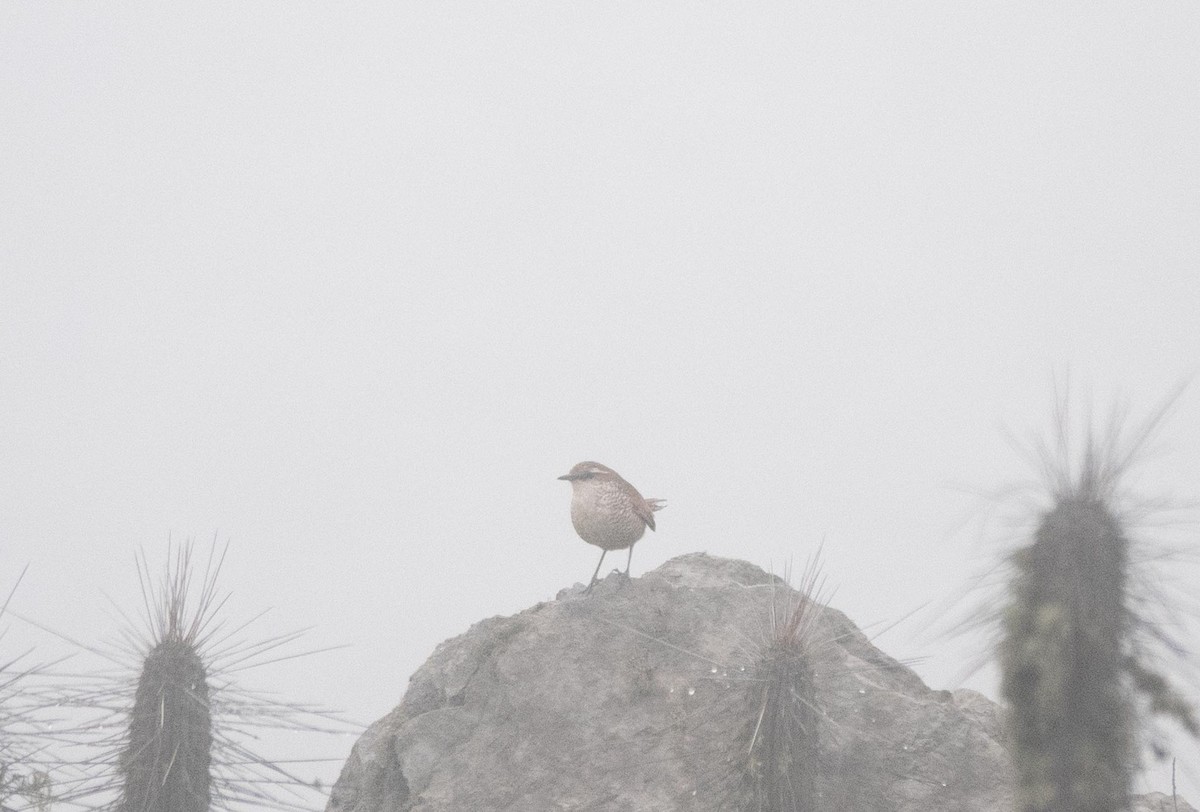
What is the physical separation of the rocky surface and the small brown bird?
0.34 meters

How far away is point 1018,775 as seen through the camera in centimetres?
559

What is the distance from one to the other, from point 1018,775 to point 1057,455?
4.68ft

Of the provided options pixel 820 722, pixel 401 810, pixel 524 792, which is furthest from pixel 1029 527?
pixel 401 810

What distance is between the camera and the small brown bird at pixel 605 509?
347 inches

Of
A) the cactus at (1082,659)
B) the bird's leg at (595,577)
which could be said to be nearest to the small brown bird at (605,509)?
the bird's leg at (595,577)

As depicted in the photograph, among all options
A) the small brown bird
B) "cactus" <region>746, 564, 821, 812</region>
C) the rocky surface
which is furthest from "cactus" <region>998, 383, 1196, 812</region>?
the small brown bird

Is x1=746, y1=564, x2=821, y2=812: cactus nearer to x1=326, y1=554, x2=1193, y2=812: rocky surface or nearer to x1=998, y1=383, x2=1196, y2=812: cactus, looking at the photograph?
x1=326, y1=554, x2=1193, y2=812: rocky surface

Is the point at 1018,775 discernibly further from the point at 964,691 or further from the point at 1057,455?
the point at 964,691

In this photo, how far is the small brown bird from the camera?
28.9 feet

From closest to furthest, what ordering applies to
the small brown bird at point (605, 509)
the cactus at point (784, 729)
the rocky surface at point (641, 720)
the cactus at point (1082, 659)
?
the cactus at point (1082, 659)
the cactus at point (784, 729)
the rocky surface at point (641, 720)
the small brown bird at point (605, 509)

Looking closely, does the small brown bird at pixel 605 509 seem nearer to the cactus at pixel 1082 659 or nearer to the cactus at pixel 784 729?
the cactus at pixel 784 729

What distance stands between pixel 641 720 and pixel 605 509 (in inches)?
58.5

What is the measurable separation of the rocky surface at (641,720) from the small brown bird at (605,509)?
34 centimetres

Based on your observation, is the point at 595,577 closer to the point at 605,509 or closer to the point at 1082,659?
the point at 605,509
